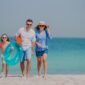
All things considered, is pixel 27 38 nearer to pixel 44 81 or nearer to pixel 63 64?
pixel 44 81

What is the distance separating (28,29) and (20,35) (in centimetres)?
26

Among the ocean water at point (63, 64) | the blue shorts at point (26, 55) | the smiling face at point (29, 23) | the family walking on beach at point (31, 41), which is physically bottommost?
the ocean water at point (63, 64)

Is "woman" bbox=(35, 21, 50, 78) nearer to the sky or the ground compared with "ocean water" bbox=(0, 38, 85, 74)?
nearer to the sky

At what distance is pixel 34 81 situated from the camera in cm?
1011

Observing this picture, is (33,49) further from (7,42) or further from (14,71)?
(14,71)

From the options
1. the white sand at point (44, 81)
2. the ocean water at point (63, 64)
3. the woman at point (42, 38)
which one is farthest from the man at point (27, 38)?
the ocean water at point (63, 64)

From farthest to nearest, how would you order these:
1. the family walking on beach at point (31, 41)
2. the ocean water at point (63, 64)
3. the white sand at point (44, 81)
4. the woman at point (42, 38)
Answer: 1. the ocean water at point (63, 64)
2. the woman at point (42, 38)
3. the family walking on beach at point (31, 41)
4. the white sand at point (44, 81)

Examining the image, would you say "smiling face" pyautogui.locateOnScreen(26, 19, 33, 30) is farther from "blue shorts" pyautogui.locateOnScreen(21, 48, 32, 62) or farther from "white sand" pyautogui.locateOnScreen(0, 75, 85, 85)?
"white sand" pyautogui.locateOnScreen(0, 75, 85, 85)

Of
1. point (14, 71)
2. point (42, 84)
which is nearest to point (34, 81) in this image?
point (42, 84)

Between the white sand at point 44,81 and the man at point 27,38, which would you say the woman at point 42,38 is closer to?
the man at point 27,38

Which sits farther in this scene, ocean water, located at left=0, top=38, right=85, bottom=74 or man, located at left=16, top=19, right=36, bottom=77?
ocean water, located at left=0, top=38, right=85, bottom=74

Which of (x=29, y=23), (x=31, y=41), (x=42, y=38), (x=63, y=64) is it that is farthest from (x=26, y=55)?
(x=63, y=64)

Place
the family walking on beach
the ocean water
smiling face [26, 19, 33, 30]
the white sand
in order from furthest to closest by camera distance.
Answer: the ocean water, the family walking on beach, smiling face [26, 19, 33, 30], the white sand

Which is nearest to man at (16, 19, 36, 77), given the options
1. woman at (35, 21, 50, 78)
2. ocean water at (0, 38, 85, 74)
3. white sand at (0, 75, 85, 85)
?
woman at (35, 21, 50, 78)
